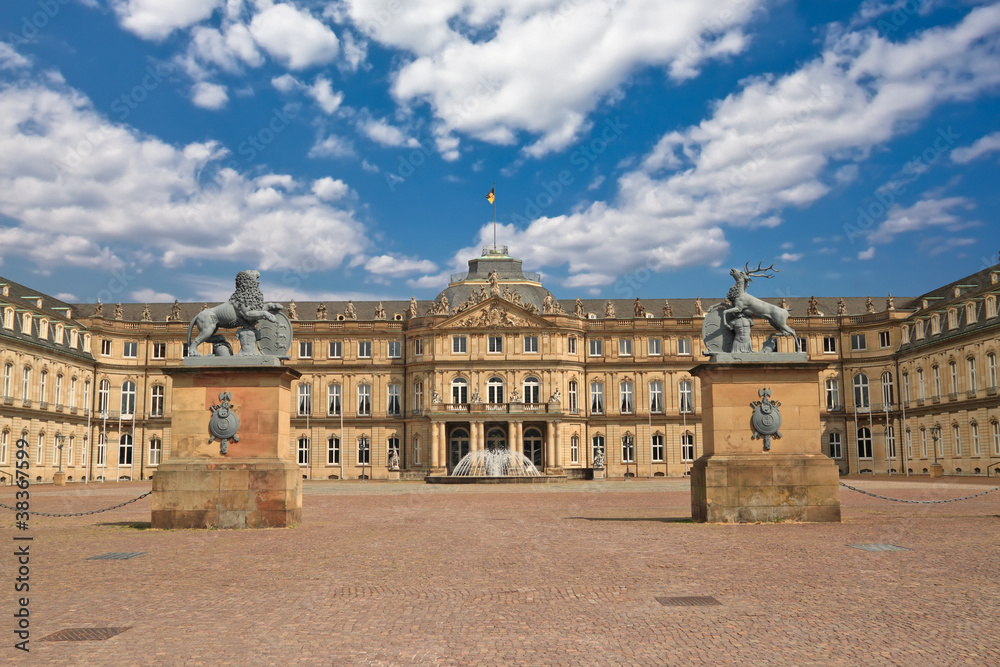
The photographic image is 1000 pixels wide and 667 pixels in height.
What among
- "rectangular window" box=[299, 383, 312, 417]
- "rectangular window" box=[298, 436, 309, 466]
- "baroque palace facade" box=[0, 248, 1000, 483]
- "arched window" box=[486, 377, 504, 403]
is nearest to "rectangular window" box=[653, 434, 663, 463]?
"baroque palace facade" box=[0, 248, 1000, 483]

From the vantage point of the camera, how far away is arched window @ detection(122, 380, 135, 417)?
82.1 meters

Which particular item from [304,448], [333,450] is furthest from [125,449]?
[333,450]

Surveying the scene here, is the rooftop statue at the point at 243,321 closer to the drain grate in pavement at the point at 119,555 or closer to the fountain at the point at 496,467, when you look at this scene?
the drain grate in pavement at the point at 119,555

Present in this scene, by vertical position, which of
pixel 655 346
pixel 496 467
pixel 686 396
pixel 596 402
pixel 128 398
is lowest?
pixel 496 467

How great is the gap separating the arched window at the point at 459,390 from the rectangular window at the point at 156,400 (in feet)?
91.5

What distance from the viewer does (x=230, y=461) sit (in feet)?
66.9

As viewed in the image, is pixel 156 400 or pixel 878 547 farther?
pixel 156 400

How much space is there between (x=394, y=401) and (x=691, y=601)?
7287cm

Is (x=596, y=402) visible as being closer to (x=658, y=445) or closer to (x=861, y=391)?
(x=658, y=445)

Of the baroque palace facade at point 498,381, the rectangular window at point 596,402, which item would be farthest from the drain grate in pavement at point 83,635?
the rectangular window at point 596,402

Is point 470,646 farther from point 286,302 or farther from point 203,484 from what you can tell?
point 286,302

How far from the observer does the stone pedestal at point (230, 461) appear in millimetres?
19984

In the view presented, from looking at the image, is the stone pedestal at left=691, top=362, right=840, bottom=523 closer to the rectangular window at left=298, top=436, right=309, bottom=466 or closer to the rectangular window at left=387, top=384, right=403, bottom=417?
the rectangular window at left=387, top=384, right=403, bottom=417

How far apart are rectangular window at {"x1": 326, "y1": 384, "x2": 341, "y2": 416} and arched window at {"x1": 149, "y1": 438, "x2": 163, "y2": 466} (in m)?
15.7
